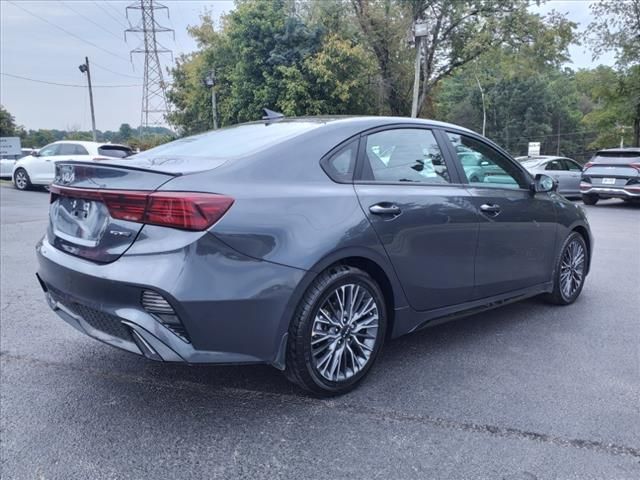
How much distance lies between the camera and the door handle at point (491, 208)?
3.80 meters

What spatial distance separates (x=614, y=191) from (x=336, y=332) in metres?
13.4

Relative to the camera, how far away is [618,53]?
76.9 ft

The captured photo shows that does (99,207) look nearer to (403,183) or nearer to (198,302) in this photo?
(198,302)

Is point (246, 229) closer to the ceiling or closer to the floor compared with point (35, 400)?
closer to the ceiling

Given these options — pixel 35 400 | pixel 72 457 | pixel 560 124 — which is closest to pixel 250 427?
pixel 72 457

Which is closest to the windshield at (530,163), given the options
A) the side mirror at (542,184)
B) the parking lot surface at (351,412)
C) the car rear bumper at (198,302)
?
the side mirror at (542,184)

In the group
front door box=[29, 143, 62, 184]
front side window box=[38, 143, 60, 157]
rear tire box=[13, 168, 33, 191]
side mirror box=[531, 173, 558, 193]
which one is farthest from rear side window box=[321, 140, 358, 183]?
rear tire box=[13, 168, 33, 191]

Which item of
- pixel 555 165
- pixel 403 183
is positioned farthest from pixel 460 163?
pixel 555 165

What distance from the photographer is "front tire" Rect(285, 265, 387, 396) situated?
2.81 meters

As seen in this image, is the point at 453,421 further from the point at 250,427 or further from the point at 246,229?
the point at 246,229

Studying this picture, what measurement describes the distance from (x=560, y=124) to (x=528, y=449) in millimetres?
70605

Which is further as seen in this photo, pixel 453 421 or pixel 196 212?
pixel 453 421

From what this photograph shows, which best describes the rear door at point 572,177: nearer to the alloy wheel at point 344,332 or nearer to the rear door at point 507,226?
the rear door at point 507,226

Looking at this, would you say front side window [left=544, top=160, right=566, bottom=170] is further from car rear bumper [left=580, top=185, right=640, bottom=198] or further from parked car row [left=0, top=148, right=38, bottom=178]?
parked car row [left=0, top=148, right=38, bottom=178]
